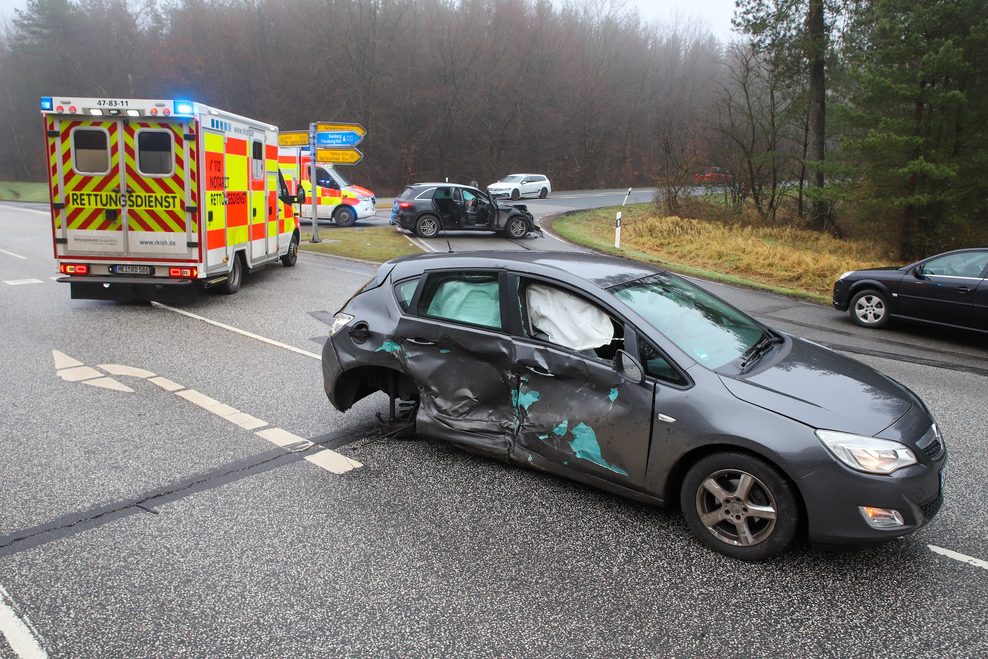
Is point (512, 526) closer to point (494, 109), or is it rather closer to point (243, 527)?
point (243, 527)

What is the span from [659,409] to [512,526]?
112cm

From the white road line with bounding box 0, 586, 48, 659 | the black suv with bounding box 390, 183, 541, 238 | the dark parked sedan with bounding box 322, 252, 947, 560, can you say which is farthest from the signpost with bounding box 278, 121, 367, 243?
the white road line with bounding box 0, 586, 48, 659

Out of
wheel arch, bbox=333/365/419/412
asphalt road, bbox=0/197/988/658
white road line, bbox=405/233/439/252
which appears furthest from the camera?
white road line, bbox=405/233/439/252

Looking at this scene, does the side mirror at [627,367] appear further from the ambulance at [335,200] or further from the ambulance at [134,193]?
the ambulance at [335,200]

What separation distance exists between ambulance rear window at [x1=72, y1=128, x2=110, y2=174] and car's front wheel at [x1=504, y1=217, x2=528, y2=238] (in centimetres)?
1305

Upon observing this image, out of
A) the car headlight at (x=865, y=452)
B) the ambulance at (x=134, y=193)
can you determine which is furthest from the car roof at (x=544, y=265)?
the ambulance at (x=134, y=193)

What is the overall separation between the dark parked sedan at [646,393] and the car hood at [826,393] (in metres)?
0.01

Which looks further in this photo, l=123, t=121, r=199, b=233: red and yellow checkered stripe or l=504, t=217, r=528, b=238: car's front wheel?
l=504, t=217, r=528, b=238: car's front wheel

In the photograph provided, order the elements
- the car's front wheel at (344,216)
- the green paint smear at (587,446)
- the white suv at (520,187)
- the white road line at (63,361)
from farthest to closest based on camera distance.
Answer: the white suv at (520,187) < the car's front wheel at (344,216) < the white road line at (63,361) < the green paint smear at (587,446)

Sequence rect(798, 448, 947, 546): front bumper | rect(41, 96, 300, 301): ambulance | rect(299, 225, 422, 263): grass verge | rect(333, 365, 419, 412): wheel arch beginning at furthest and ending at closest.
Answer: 1. rect(299, 225, 422, 263): grass verge
2. rect(41, 96, 300, 301): ambulance
3. rect(333, 365, 419, 412): wheel arch
4. rect(798, 448, 947, 546): front bumper

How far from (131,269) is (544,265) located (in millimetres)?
7996

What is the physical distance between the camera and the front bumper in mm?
3576

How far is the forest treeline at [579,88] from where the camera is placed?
17047mm

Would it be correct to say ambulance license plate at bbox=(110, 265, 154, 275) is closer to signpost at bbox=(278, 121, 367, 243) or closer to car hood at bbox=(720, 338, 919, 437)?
signpost at bbox=(278, 121, 367, 243)
